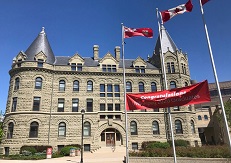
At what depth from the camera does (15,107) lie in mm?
30453

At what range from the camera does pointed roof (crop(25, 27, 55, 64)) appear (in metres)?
34.2

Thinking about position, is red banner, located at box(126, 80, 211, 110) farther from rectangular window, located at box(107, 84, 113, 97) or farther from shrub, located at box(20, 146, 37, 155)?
rectangular window, located at box(107, 84, 113, 97)

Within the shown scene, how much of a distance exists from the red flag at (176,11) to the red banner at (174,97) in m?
5.56

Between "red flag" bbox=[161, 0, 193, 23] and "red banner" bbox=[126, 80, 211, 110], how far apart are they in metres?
5.56

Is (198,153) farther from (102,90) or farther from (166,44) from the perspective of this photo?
(166,44)

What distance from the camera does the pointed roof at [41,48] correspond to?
112 feet

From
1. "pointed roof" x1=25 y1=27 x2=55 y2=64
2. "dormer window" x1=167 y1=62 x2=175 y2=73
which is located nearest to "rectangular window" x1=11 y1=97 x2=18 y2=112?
"pointed roof" x1=25 y1=27 x2=55 y2=64

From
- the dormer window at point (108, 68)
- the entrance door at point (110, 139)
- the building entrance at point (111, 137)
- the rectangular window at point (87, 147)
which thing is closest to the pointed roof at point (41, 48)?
the dormer window at point (108, 68)

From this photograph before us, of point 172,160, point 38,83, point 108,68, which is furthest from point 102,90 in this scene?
point 172,160

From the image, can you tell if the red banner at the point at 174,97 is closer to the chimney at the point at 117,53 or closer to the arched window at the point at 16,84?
the arched window at the point at 16,84

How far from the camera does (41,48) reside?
115ft

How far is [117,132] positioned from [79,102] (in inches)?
329

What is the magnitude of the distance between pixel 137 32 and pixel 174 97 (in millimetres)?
7987

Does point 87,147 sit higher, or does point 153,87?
point 153,87
